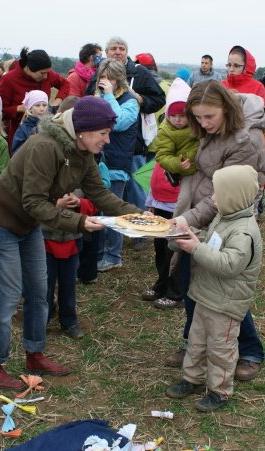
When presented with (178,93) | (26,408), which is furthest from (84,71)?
(26,408)

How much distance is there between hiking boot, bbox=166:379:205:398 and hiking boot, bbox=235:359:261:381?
1.03 feet

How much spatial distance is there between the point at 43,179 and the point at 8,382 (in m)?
1.36

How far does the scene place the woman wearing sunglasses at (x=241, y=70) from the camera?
5441mm

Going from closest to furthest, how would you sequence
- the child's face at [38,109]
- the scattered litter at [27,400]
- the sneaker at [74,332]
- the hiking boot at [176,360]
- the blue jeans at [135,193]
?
the scattered litter at [27,400] < the hiking boot at [176,360] < the sneaker at [74,332] < the child's face at [38,109] < the blue jeans at [135,193]

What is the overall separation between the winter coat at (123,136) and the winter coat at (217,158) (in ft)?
5.42

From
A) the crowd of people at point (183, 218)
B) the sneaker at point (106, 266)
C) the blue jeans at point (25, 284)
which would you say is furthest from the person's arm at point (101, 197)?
the sneaker at point (106, 266)

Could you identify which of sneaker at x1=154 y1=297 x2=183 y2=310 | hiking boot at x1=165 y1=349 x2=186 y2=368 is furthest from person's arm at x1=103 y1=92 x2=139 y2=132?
hiking boot at x1=165 y1=349 x2=186 y2=368

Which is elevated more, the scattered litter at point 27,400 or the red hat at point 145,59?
the red hat at point 145,59

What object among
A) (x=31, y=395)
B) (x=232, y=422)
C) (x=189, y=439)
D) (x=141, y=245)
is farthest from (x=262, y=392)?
(x=141, y=245)

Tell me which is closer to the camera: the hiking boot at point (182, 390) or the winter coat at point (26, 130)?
the hiking boot at point (182, 390)

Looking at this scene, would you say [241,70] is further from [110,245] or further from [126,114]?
[110,245]

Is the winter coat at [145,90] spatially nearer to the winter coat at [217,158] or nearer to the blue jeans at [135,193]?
the blue jeans at [135,193]

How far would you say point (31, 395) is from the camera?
3.59 m

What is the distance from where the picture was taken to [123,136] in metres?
5.43
